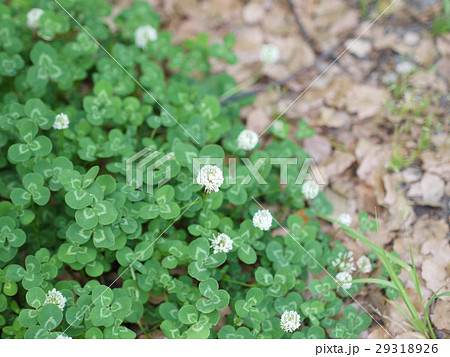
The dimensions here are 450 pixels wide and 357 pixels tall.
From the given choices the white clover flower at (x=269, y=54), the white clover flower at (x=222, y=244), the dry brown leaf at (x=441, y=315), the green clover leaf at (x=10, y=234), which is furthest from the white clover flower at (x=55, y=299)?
the white clover flower at (x=269, y=54)

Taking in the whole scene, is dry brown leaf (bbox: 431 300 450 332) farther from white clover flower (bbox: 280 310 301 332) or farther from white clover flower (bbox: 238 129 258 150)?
white clover flower (bbox: 238 129 258 150)

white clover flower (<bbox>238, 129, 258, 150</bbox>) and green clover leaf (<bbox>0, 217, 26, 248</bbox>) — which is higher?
white clover flower (<bbox>238, 129, 258, 150</bbox>)

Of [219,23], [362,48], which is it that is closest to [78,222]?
[219,23]

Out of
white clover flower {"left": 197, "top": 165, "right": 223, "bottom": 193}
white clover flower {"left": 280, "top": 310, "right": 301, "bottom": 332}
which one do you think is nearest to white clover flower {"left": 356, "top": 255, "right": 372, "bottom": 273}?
white clover flower {"left": 280, "top": 310, "right": 301, "bottom": 332}

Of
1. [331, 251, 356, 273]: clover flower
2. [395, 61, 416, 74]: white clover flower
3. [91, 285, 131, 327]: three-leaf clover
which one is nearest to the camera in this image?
[91, 285, 131, 327]: three-leaf clover

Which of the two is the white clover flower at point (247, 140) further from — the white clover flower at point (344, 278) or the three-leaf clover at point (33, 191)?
the three-leaf clover at point (33, 191)

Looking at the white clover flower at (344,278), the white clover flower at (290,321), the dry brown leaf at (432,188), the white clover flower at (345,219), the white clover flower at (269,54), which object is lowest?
the white clover flower at (290,321)

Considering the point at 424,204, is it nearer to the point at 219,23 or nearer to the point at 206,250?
the point at 206,250
